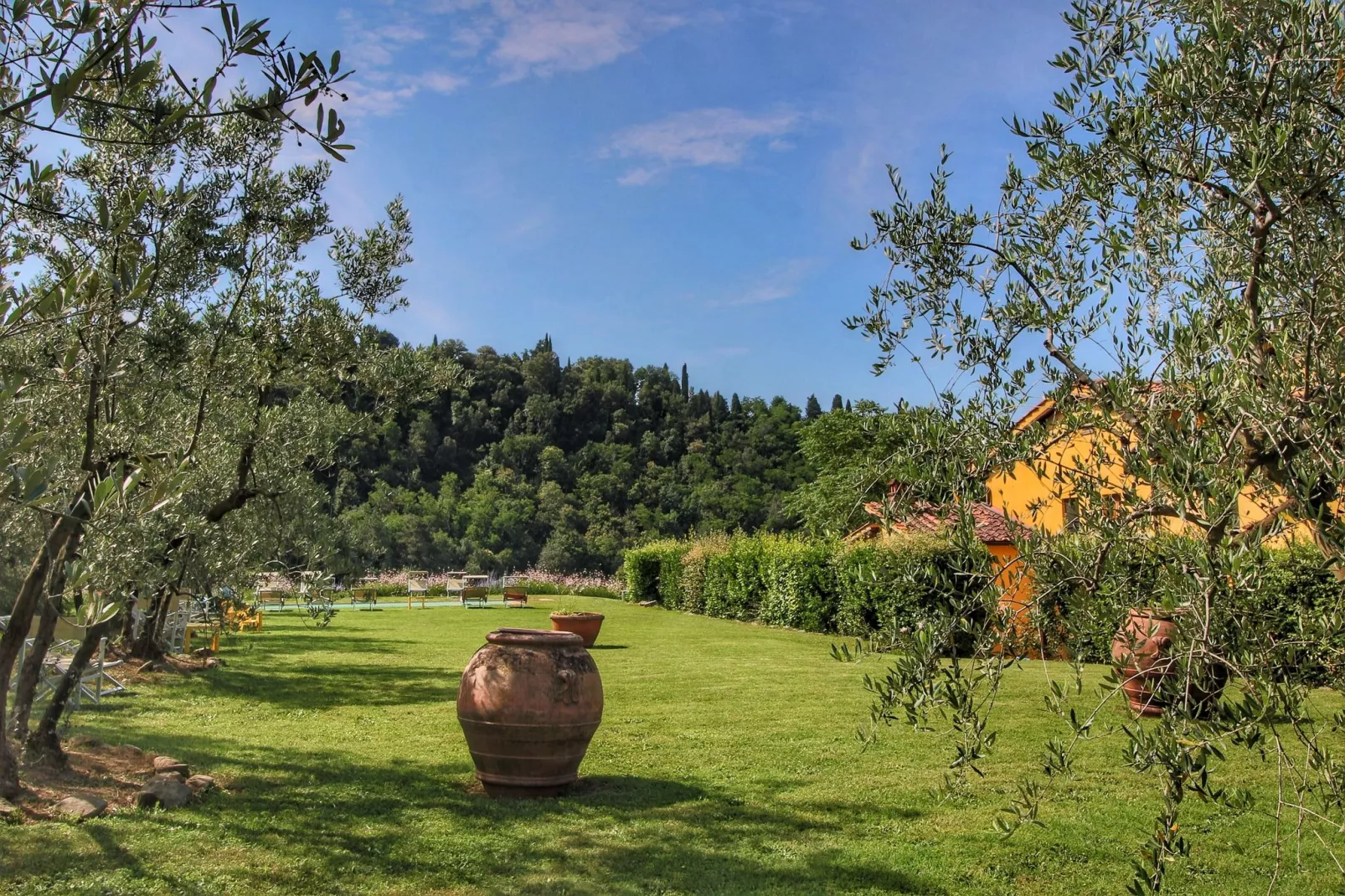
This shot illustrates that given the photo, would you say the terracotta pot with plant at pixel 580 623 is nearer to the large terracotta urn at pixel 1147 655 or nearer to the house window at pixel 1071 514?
the house window at pixel 1071 514

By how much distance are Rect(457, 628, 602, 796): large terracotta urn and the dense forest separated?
127ft

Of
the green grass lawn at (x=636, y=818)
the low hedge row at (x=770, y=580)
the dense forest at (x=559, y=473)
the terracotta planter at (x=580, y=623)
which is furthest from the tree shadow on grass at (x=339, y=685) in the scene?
the dense forest at (x=559, y=473)

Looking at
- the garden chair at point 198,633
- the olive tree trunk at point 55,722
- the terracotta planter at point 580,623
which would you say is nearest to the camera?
the olive tree trunk at point 55,722

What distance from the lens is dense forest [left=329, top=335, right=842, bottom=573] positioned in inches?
2108

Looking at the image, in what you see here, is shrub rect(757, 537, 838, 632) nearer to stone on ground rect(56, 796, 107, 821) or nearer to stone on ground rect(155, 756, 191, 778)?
stone on ground rect(155, 756, 191, 778)

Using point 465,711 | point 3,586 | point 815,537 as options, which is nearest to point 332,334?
point 465,711

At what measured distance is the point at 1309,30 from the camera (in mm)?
3400

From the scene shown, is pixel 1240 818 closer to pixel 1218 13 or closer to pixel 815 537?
pixel 1218 13

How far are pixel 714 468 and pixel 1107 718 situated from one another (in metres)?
47.3

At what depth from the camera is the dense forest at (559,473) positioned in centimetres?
5353

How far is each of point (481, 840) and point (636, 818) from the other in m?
1.29

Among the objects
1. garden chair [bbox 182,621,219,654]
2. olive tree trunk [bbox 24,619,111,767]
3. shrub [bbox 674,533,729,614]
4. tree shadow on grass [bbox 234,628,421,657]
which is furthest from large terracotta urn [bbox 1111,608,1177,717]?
shrub [bbox 674,533,729,614]

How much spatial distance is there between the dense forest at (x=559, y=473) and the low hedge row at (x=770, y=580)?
13.1 meters

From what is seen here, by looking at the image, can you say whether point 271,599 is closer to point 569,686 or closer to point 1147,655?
point 569,686
